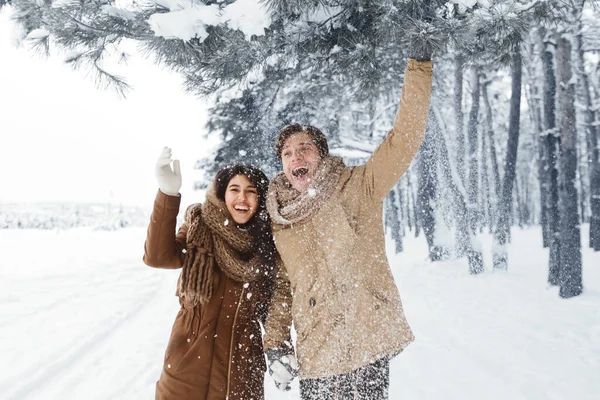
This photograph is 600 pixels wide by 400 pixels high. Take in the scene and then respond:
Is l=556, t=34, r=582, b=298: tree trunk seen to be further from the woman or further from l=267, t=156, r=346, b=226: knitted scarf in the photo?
the woman

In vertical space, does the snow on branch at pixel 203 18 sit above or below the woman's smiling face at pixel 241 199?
above

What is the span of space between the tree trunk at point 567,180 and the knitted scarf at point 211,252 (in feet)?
22.6

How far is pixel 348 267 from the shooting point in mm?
2055

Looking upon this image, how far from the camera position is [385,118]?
1434 cm

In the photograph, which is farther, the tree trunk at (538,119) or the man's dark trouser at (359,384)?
the tree trunk at (538,119)

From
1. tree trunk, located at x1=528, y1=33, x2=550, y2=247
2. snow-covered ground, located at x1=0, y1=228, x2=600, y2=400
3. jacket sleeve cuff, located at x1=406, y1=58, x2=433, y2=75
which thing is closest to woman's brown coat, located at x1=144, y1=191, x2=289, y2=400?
jacket sleeve cuff, located at x1=406, y1=58, x2=433, y2=75

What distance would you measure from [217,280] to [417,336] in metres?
4.27

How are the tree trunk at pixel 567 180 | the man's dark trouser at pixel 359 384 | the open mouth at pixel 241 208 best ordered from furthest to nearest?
1. the tree trunk at pixel 567 180
2. the open mouth at pixel 241 208
3. the man's dark trouser at pixel 359 384

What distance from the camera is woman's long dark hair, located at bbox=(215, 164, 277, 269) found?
2445 mm

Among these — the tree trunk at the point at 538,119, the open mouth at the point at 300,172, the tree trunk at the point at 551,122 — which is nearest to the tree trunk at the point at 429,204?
the tree trunk at the point at 538,119

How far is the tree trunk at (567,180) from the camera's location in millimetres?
7000

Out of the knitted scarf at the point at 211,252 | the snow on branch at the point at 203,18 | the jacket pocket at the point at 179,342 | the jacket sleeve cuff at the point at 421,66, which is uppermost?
the snow on branch at the point at 203,18

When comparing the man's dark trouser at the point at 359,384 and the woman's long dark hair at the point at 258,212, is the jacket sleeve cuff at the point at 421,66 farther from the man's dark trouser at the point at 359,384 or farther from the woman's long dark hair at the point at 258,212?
the man's dark trouser at the point at 359,384

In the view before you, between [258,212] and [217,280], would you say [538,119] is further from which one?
[217,280]
